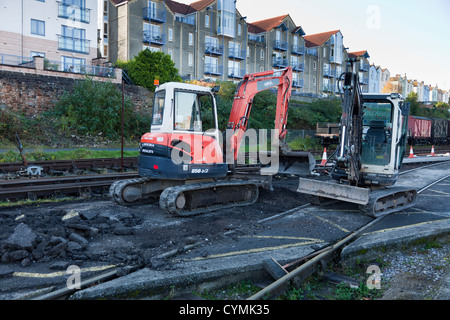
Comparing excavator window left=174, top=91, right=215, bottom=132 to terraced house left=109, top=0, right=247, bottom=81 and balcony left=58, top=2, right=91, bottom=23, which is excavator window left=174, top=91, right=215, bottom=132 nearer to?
balcony left=58, top=2, right=91, bottom=23

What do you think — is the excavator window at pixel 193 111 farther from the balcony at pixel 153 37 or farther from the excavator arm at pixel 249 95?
the balcony at pixel 153 37

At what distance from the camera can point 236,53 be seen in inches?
1885

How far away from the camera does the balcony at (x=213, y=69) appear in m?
44.8

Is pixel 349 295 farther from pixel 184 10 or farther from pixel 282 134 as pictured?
pixel 184 10

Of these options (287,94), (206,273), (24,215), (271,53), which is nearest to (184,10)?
(271,53)

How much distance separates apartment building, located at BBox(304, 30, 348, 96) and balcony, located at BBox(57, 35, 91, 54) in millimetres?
35597

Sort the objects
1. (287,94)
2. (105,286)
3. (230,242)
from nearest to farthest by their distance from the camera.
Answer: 1. (105,286)
2. (230,242)
3. (287,94)

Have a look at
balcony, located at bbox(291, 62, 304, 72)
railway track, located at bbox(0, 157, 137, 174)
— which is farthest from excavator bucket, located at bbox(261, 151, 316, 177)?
balcony, located at bbox(291, 62, 304, 72)

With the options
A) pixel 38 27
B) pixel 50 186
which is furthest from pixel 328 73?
pixel 50 186

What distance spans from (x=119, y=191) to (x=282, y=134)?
200 inches

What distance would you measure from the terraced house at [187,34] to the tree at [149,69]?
29.4 ft

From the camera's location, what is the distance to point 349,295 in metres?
4.97

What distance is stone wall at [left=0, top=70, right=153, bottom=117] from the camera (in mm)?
22891

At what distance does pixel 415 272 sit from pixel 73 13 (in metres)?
35.5
